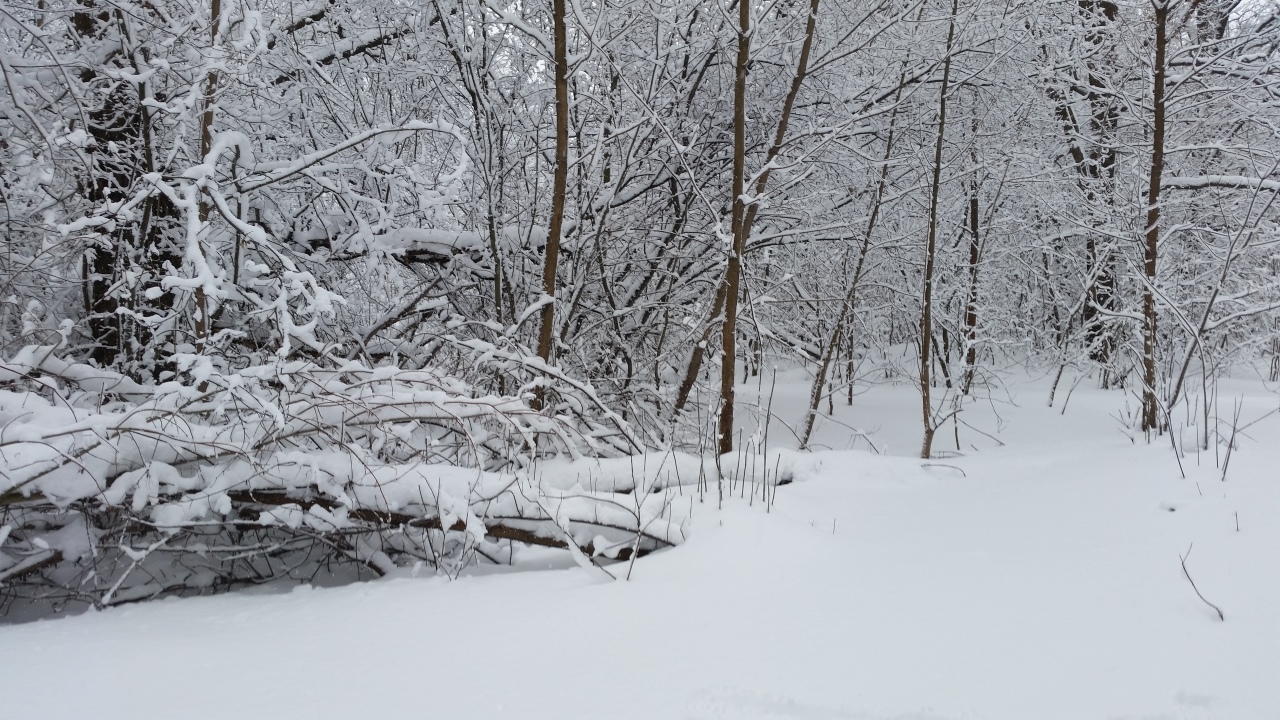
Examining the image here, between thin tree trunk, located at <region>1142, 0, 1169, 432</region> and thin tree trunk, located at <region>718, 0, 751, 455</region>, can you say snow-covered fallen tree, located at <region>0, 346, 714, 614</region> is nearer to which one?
thin tree trunk, located at <region>718, 0, 751, 455</region>

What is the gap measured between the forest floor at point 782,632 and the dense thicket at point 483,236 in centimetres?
38

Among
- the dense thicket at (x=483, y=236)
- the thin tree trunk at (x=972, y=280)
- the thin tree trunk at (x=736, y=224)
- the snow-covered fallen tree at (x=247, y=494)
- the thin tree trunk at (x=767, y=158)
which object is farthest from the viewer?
the thin tree trunk at (x=972, y=280)

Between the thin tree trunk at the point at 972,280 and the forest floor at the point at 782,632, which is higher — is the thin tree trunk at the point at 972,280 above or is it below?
above

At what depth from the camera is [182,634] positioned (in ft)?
8.65

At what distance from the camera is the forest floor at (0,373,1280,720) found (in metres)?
1.99

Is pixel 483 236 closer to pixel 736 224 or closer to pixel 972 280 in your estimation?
pixel 736 224

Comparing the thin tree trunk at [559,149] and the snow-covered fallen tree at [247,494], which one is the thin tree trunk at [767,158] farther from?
the snow-covered fallen tree at [247,494]

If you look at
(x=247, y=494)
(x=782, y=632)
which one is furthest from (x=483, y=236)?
(x=782, y=632)

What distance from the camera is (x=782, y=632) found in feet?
7.77

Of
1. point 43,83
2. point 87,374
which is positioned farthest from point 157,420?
point 43,83

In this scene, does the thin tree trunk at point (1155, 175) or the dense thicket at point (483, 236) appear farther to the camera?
the thin tree trunk at point (1155, 175)

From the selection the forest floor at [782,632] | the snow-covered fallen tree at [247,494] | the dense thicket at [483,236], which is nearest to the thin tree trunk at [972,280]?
the dense thicket at [483,236]

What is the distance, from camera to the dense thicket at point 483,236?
10.9ft

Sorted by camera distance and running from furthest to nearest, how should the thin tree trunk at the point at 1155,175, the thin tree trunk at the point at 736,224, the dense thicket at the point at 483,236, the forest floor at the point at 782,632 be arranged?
the thin tree trunk at the point at 1155,175, the thin tree trunk at the point at 736,224, the dense thicket at the point at 483,236, the forest floor at the point at 782,632
